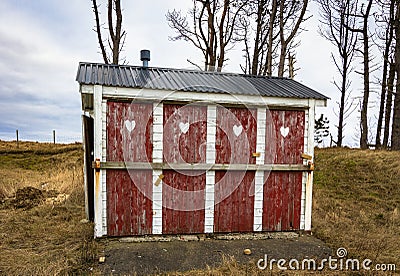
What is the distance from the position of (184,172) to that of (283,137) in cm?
179

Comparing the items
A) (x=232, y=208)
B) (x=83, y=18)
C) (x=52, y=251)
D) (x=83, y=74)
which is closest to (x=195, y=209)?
(x=232, y=208)

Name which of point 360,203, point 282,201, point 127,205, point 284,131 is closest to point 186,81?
point 284,131

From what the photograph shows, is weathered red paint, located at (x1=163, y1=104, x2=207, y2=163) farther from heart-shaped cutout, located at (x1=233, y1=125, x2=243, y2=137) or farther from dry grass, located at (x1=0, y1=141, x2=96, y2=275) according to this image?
dry grass, located at (x1=0, y1=141, x2=96, y2=275)

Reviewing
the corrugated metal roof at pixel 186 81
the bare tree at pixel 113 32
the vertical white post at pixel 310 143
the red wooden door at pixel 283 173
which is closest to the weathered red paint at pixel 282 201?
the red wooden door at pixel 283 173

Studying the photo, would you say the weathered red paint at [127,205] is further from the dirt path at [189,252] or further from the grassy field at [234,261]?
the grassy field at [234,261]

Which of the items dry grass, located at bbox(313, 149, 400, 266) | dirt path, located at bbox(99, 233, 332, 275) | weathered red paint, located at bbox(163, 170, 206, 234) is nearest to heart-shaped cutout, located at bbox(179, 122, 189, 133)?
weathered red paint, located at bbox(163, 170, 206, 234)

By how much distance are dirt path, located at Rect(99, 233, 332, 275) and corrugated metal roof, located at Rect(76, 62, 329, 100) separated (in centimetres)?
239

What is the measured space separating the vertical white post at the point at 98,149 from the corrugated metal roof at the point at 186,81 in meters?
0.20

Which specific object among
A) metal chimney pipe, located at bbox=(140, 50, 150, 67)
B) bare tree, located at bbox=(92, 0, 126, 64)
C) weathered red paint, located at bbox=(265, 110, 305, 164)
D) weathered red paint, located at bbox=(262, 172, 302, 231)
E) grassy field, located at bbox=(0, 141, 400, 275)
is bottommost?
grassy field, located at bbox=(0, 141, 400, 275)

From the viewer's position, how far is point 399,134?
1175cm

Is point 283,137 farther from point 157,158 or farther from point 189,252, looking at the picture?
point 189,252

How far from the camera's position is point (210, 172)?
509 centimetres

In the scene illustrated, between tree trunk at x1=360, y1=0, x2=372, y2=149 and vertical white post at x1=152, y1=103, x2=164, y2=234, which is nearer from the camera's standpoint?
vertical white post at x1=152, y1=103, x2=164, y2=234

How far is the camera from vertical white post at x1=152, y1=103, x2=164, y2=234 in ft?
15.9
